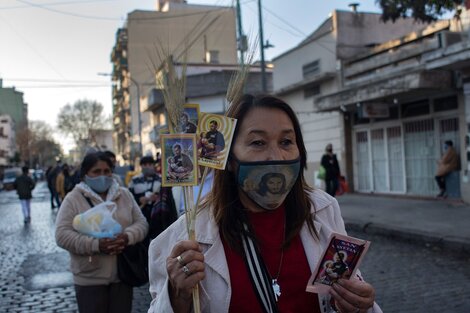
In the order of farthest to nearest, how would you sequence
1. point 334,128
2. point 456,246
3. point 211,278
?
1. point 334,128
2. point 456,246
3. point 211,278

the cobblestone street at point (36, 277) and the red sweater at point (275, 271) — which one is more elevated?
the red sweater at point (275, 271)

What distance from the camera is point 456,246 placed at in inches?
322

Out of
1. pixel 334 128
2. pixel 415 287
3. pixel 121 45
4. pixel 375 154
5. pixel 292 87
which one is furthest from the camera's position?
pixel 121 45

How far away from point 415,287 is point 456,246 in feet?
8.48

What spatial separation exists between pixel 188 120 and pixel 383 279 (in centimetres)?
538

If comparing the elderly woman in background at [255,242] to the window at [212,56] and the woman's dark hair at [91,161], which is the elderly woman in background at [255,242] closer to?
the woman's dark hair at [91,161]

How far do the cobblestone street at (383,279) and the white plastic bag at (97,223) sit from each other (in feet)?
7.32

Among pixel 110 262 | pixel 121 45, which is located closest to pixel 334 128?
pixel 110 262

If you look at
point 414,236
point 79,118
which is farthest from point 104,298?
point 79,118

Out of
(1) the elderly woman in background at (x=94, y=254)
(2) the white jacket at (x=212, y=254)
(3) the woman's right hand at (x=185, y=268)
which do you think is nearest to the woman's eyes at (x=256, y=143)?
(2) the white jacket at (x=212, y=254)

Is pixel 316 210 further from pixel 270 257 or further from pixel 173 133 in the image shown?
pixel 173 133

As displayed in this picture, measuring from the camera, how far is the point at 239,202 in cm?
204

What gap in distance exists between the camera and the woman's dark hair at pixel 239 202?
6.35 ft

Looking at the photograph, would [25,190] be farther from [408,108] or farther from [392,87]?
[408,108]
